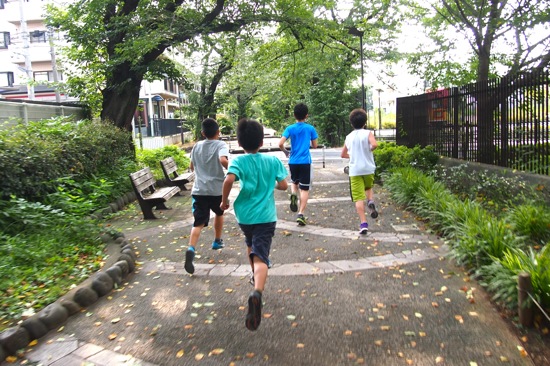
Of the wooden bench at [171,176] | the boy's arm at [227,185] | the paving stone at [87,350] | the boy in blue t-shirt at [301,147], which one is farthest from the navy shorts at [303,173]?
the wooden bench at [171,176]

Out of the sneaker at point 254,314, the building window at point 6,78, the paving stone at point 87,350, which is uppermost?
the building window at point 6,78

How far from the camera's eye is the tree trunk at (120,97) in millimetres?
13297

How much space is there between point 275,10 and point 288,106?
24332 millimetres

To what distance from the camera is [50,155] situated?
7254 mm

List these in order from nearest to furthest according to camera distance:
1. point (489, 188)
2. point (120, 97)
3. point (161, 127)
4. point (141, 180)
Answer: point (489, 188)
point (141, 180)
point (120, 97)
point (161, 127)

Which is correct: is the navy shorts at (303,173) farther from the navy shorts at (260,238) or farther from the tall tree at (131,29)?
the tall tree at (131,29)

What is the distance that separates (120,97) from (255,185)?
10.9 meters

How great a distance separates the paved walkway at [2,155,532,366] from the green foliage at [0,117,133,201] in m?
2.09

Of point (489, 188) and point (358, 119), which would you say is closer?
point (358, 119)

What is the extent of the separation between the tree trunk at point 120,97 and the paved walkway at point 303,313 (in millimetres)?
8131

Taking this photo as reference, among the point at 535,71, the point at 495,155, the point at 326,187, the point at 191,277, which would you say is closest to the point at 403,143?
the point at 326,187

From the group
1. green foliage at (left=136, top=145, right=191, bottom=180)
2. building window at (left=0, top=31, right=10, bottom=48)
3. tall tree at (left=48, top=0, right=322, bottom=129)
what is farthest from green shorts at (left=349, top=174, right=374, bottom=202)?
building window at (left=0, top=31, right=10, bottom=48)

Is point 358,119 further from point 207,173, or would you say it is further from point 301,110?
point 207,173

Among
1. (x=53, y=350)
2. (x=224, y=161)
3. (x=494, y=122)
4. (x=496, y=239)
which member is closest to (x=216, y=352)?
(x=53, y=350)
